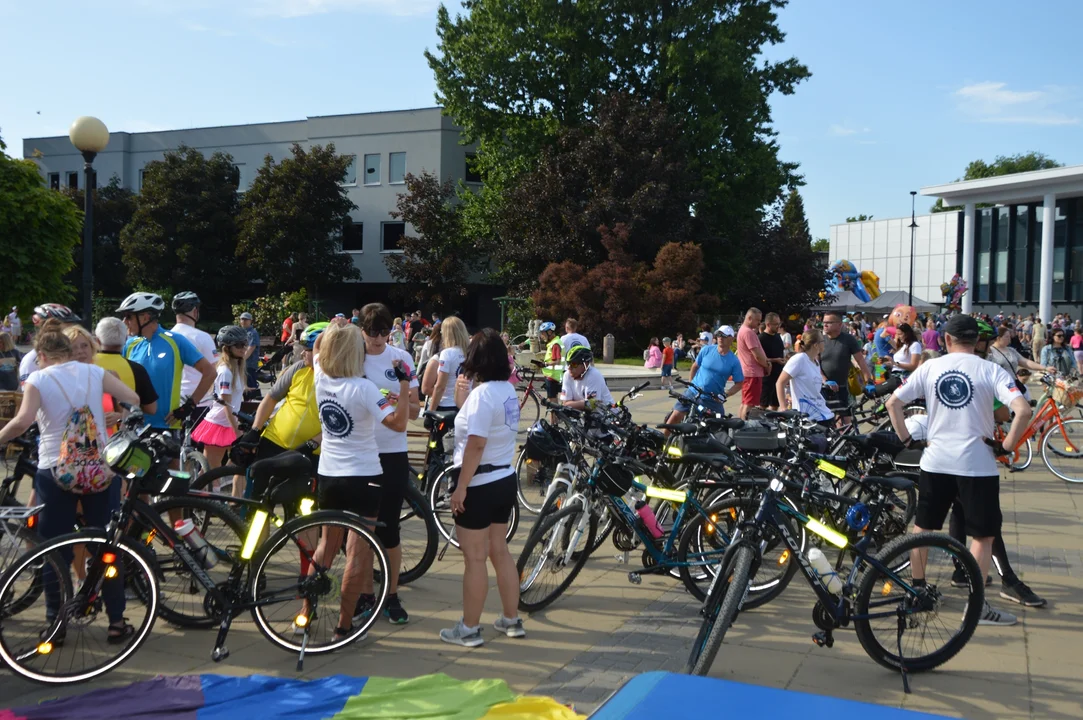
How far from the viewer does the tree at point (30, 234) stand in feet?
57.7

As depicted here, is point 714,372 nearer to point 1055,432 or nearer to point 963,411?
point 963,411

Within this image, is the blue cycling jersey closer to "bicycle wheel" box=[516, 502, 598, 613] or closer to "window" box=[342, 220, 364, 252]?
"bicycle wheel" box=[516, 502, 598, 613]

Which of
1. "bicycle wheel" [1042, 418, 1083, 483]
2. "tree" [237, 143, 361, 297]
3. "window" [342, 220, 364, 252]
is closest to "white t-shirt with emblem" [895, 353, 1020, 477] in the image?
"bicycle wheel" [1042, 418, 1083, 483]

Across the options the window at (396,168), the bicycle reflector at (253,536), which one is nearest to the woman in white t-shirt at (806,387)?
the bicycle reflector at (253,536)

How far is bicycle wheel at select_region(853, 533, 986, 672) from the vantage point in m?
5.14

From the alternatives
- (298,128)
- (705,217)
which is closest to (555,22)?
(705,217)

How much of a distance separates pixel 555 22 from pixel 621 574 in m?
33.2

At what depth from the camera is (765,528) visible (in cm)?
507

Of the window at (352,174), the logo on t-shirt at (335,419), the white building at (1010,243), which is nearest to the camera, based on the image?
the logo on t-shirt at (335,419)

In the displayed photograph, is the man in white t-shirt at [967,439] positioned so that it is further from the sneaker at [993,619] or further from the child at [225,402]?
the child at [225,402]

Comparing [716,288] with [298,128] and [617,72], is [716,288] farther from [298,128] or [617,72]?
[298,128]

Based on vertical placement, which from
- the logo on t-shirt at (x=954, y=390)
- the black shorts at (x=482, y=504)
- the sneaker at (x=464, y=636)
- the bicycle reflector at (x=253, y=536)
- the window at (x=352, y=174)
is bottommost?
the sneaker at (x=464, y=636)

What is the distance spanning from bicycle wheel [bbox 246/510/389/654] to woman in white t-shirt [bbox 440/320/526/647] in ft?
1.62

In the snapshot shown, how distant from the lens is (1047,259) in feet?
190
